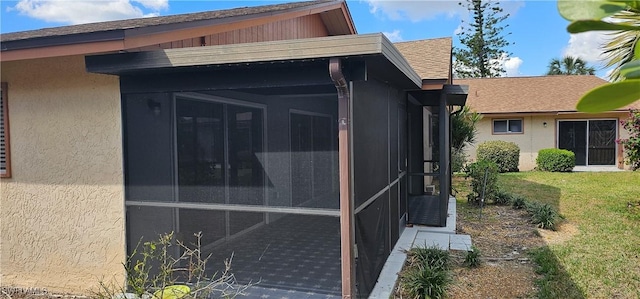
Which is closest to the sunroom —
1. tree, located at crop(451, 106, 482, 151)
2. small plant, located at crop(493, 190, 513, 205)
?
small plant, located at crop(493, 190, 513, 205)

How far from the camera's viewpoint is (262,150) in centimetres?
410

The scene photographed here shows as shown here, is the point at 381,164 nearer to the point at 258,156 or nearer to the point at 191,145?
the point at 258,156

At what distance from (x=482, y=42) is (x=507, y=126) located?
13724 mm

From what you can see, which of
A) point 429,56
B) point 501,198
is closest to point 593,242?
point 501,198

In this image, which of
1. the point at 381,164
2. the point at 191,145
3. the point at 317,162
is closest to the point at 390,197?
the point at 381,164

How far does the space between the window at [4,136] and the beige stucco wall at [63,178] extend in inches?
2.3

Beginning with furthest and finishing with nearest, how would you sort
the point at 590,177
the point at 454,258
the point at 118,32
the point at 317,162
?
the point at 590,177, the point at 454,258, the point at 317,162, the point at 118,32

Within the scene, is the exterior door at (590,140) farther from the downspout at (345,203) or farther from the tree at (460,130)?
the downspout at (345,203)

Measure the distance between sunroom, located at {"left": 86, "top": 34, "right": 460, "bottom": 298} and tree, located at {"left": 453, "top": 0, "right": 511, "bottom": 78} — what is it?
27436mm

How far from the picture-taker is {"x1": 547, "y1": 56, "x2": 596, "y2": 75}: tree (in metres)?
34.3

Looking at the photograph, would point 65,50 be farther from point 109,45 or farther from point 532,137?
point 532,137

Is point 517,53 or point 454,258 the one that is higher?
point 517,53

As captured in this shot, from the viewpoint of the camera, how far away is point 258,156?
161 inches

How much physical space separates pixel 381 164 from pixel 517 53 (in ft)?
95.5
